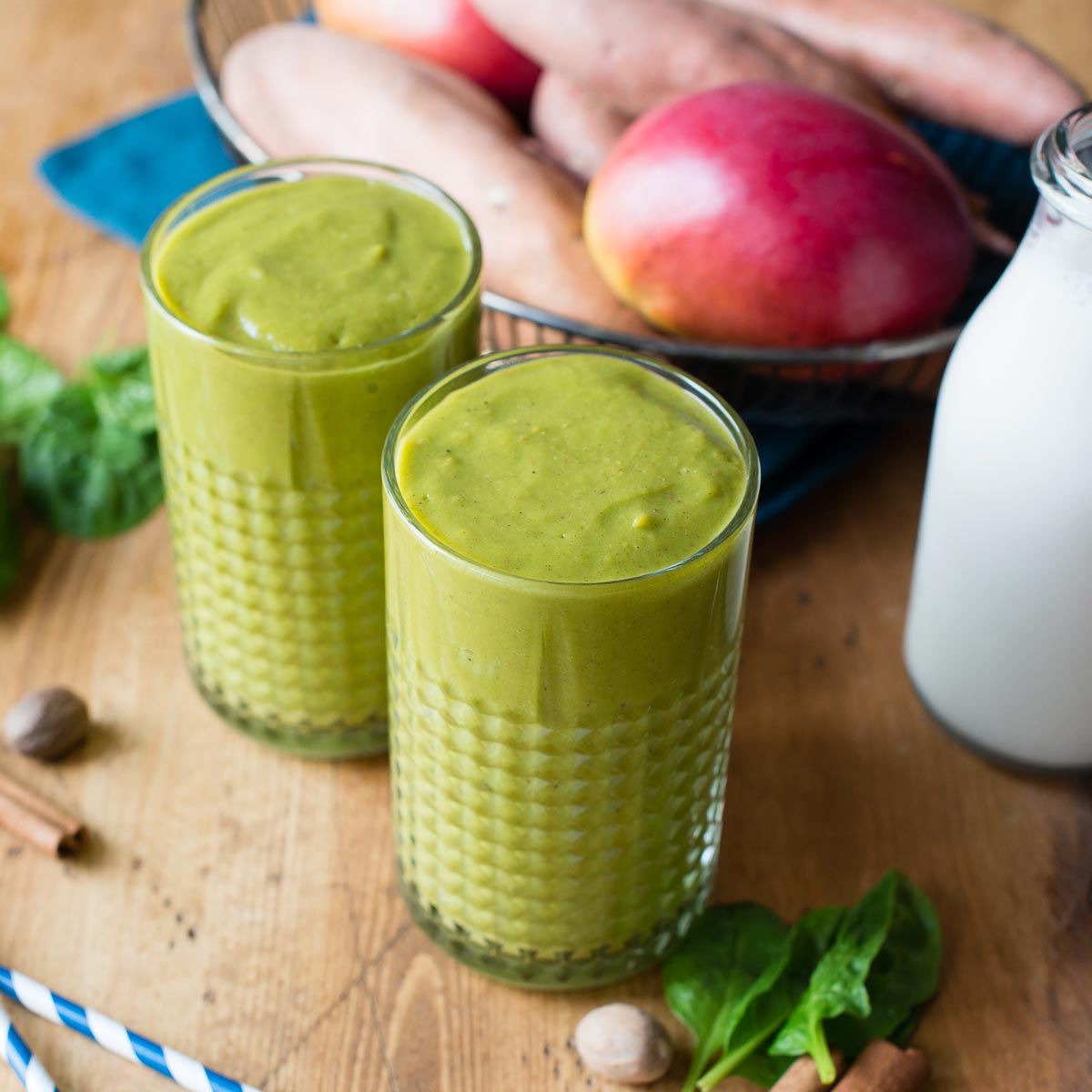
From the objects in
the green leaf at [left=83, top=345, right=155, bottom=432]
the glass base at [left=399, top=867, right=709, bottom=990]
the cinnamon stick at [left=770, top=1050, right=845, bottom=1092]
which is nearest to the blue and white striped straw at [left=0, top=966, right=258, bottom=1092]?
the glass base at [left=399, top=867, right=709, bottom=990]

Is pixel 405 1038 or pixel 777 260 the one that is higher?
pixel 777 260

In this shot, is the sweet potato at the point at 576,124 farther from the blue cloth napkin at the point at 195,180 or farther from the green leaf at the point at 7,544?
the green leaf at the point at 7,544

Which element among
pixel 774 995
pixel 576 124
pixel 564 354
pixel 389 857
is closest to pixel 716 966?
pixel 774 995

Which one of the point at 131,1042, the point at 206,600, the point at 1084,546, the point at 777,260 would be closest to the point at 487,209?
the point at 777,260

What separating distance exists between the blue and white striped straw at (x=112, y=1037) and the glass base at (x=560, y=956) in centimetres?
12

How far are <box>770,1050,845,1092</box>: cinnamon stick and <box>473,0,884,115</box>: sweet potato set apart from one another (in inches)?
22.6

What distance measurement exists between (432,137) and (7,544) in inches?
14.1

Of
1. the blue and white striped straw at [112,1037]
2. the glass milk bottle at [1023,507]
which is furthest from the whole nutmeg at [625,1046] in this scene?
the glass milk bottle at [1023,507]

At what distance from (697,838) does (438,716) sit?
0.15m

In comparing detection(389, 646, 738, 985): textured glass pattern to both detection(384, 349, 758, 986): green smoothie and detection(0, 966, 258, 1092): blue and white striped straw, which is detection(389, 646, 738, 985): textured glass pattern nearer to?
detection(384, 349, 758, 986): green smoothie

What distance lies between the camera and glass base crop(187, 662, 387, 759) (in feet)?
2.45

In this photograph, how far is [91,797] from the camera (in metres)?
0.73

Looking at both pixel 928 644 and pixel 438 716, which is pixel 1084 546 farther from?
pixel 438 716

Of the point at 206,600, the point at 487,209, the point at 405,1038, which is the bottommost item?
the point at 405,1038
